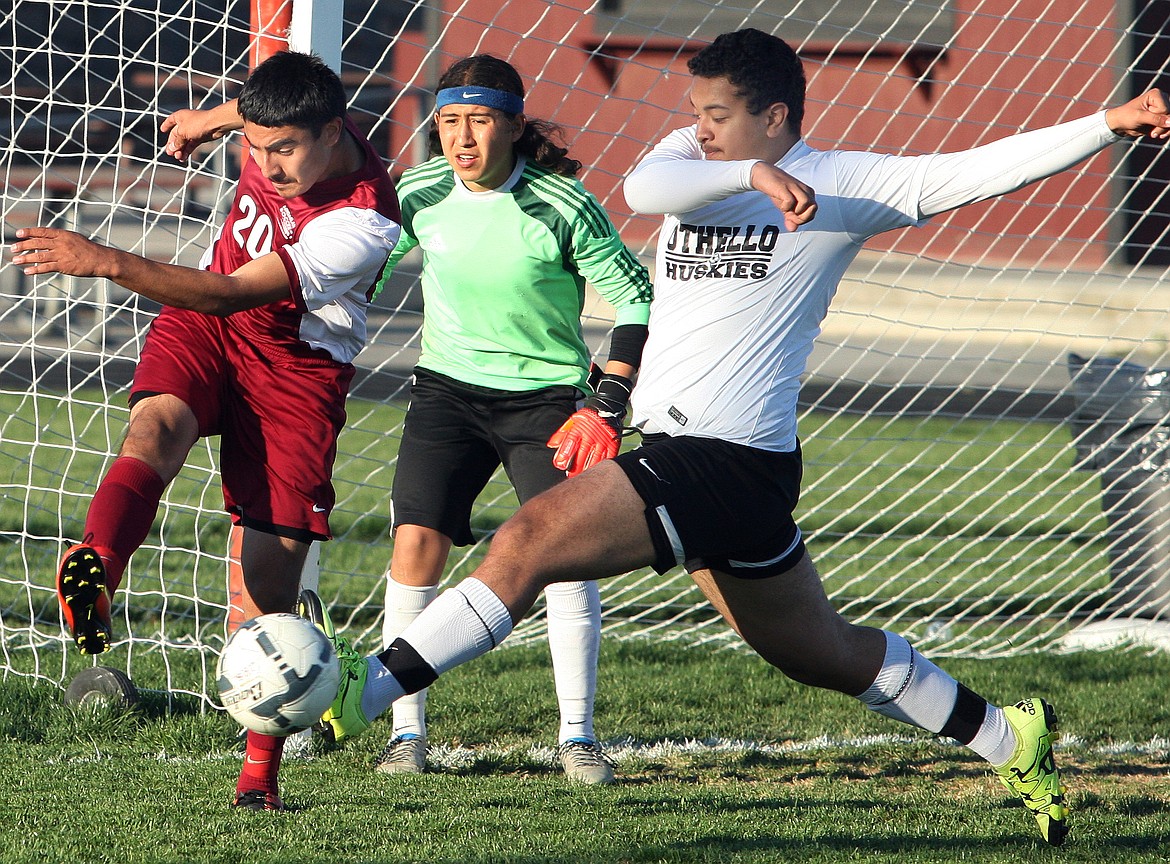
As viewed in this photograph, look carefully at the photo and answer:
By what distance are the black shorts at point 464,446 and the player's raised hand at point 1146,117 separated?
170 cm

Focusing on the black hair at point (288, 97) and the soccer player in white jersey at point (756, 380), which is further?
the black hair at point (288, 97)

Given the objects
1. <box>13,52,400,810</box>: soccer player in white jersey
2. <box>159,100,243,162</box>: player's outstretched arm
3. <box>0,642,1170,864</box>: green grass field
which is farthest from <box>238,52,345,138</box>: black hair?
<box>0,642,1170,864</box>: green grass field

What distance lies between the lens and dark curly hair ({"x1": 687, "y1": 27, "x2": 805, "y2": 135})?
3.23 metres

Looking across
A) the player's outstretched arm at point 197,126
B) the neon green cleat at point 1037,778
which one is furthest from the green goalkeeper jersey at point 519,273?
the neon green cleat at point 1037,778

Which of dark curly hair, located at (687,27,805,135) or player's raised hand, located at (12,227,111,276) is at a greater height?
dark curly hair, located at (687,27,805,135)

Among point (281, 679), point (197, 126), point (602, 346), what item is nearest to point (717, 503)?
point (281, 679)

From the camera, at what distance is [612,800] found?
12.0ft

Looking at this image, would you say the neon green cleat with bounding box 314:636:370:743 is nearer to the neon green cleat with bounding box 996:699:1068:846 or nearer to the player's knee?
the player's knee

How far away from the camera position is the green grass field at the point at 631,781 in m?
3.19

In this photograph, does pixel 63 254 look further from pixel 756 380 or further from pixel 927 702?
pixel 927 702

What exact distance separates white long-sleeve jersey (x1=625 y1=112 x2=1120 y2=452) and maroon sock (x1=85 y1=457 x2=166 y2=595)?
A: 1233mm

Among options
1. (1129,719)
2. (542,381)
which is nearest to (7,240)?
(542,381)

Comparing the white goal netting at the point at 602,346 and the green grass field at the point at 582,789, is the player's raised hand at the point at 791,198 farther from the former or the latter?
the white goal netting at the point at 602,346

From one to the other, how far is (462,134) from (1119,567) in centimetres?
378
